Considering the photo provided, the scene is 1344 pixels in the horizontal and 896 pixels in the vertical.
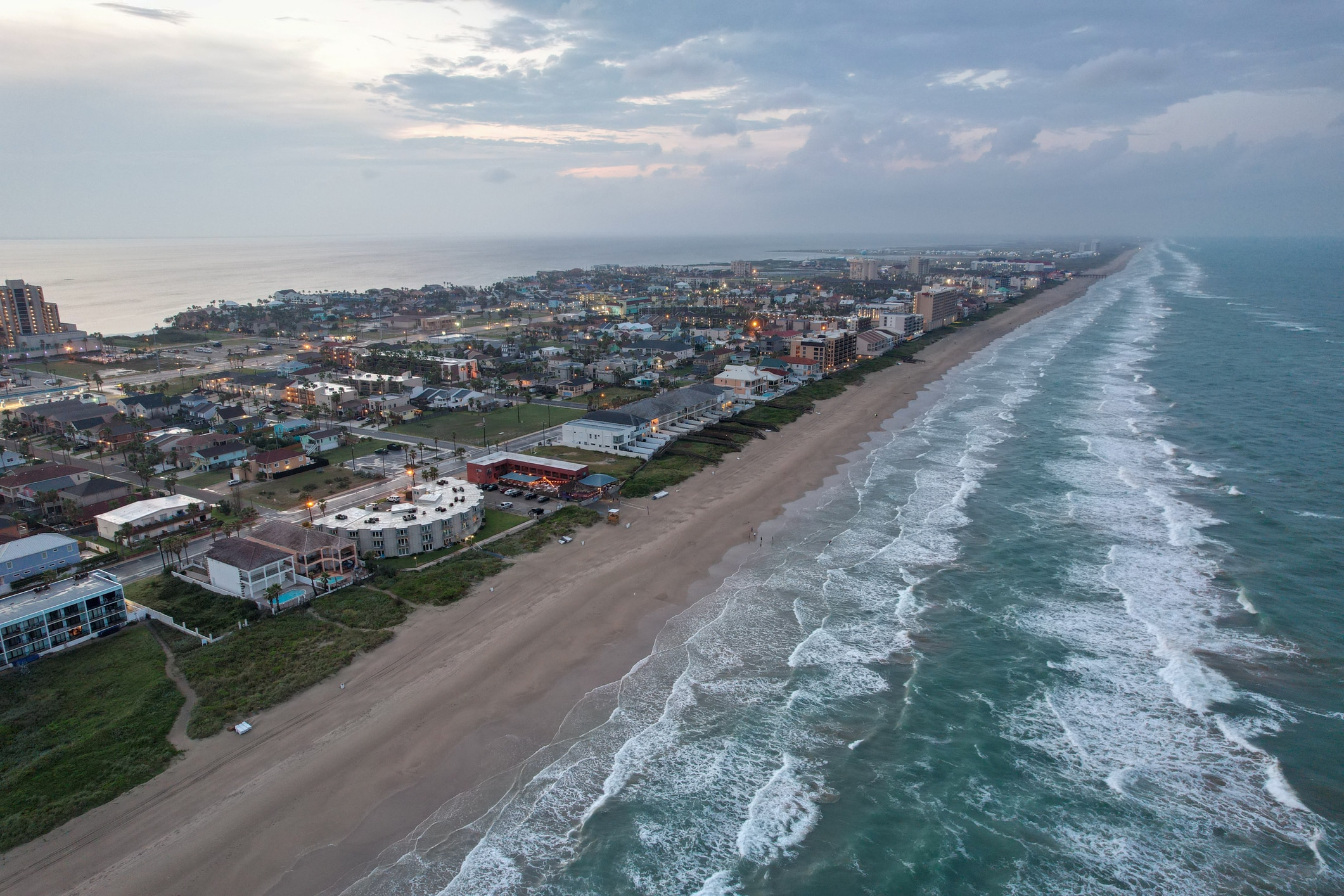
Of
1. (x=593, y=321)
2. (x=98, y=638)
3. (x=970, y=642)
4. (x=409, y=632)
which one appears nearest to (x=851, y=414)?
(x=970, y=642)

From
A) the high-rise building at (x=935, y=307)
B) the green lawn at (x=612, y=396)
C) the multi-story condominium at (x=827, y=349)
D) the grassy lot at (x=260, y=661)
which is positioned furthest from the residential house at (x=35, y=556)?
the high-rise building at (x=935, y=307)

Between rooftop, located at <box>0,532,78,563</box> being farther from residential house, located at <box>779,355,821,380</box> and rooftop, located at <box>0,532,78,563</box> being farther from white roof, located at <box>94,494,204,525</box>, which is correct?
residential house, located at <box>779,355,821,380</box>

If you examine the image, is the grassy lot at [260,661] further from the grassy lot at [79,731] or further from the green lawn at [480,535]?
the green lawn at [480,535]

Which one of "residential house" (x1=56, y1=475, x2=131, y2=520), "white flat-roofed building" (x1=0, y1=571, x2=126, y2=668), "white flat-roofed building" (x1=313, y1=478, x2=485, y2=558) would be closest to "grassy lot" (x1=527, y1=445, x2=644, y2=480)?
"white flat-roofed building" (x1=313, y1=478, x2=485, y2=558)

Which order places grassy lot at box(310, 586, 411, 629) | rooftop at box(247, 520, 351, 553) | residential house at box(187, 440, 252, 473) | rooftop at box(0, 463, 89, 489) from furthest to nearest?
residential house at box(187, 440, 252, 473), rooftop at box(0, 463, 89, 489), rooftop at box(247, 520, 351, 553), grassy lot at box(310, 586, 411, 629)

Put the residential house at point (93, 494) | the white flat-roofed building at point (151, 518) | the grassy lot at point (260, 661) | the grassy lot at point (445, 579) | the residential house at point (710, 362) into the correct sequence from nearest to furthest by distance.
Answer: the grassy lot at point (260, 661) < the grassy lot at point (445, 579) < the white flat-roofed building at point (151, 518) < the residential house at point (93, 494) < the residential house at point (710, 362)

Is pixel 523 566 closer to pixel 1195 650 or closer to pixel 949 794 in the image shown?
pixel 949 794
